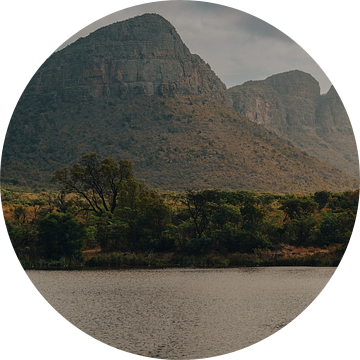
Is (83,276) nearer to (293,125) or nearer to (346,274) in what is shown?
(346,274)

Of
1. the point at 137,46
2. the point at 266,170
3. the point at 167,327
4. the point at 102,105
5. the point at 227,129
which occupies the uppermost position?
the point at 137,46

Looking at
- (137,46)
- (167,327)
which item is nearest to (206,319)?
(167,327)

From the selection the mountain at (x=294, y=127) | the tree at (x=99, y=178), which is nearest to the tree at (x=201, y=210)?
the tree at (x=99, y=178)

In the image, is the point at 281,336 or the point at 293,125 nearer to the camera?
the point at 281,336

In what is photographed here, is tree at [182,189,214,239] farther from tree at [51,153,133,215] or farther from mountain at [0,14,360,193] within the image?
mountain at [0,14,360,193]

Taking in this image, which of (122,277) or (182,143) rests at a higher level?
(182,143)

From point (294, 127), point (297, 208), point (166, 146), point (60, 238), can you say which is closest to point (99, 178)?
point (60, 238)

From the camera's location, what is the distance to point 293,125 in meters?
192

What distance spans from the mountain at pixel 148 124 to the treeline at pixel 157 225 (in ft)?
134

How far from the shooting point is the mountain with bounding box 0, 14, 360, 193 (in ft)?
311

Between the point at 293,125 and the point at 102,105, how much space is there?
287 ft

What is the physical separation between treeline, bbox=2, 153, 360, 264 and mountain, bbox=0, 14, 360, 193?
40843 mm

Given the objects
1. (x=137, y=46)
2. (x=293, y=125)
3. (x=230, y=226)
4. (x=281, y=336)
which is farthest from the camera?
(x=293, y=125)

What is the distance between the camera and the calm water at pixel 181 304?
1917 centimetres
